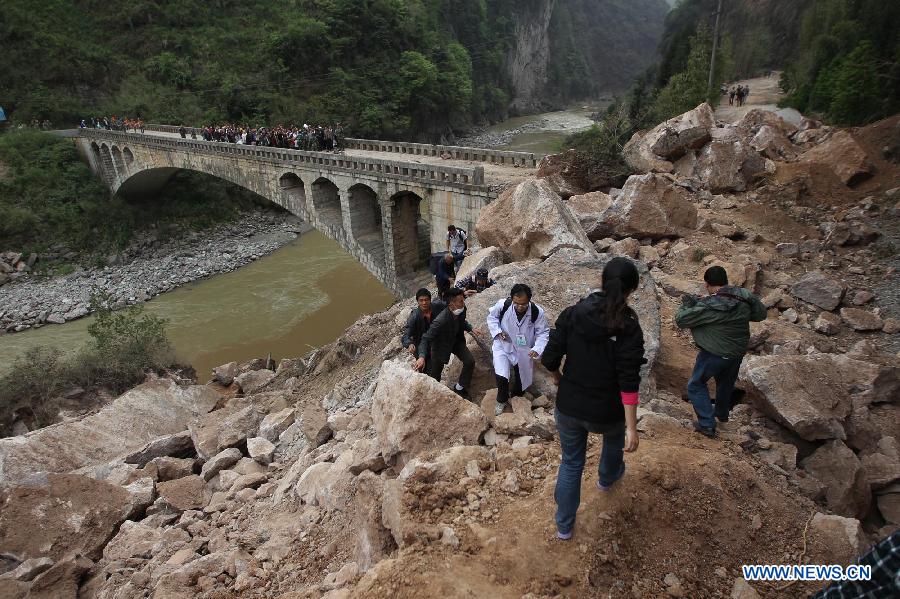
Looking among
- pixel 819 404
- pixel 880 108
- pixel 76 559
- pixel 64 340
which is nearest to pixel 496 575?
pixel 819 404

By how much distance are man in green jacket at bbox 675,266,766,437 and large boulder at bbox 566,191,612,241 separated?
16.3ft

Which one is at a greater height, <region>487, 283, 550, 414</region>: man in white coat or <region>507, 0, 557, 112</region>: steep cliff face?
<region>507, 0, 557, 112</region>: steep cliff face

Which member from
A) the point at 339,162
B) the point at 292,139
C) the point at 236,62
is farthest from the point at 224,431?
the point at 236,62

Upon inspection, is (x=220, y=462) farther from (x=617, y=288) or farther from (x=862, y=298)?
(x=862, y=298)

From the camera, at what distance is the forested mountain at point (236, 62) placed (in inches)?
1470

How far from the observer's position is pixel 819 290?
7.43 meters

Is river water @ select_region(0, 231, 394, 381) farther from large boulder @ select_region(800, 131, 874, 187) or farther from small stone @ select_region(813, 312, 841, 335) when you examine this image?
large boulder @ select_region(800, 131, 874, 187)

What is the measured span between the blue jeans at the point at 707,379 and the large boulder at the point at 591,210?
5126 mm

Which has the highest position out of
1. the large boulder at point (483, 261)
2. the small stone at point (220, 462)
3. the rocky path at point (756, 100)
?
the rocky path at point (756, 100)

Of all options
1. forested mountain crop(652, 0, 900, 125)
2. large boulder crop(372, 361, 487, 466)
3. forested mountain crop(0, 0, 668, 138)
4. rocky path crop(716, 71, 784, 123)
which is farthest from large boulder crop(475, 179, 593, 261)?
forested mountain crop(0, 0, 668, 138)

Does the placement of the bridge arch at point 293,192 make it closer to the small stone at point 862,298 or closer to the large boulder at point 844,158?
the large boulder at point 844,158

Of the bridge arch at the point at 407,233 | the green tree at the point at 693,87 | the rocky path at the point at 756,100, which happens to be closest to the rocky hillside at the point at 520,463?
the bridge arch at the point at 407,233

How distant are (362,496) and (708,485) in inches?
104

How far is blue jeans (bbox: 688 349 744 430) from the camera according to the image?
14.5 ft
